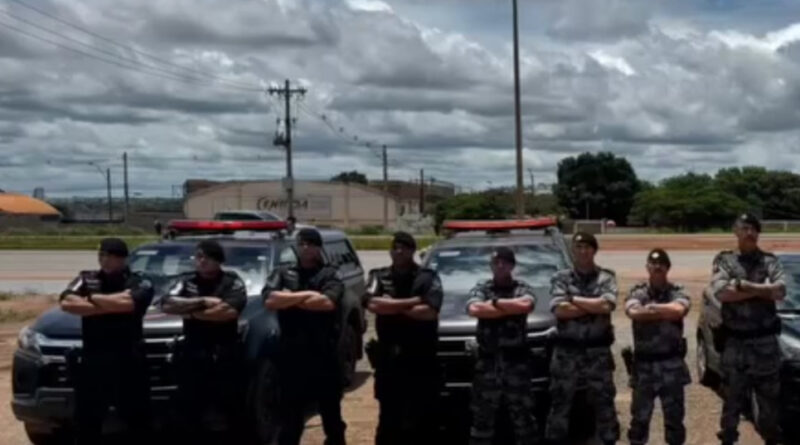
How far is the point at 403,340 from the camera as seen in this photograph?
7.73m

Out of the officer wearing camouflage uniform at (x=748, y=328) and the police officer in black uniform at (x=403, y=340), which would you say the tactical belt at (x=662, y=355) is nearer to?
the officer wearing camouflage uniform at (x=748, y=328)

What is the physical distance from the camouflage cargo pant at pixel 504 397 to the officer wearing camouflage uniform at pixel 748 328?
1437mm

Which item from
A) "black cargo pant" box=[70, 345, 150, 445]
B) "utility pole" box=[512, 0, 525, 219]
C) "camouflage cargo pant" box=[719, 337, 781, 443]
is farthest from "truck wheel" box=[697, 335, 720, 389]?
"utility pole" box=[512, 0, 525, 219]

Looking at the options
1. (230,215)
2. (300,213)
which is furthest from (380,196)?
(230,215)

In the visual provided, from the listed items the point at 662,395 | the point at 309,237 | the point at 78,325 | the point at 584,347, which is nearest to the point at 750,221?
the point at 662,395

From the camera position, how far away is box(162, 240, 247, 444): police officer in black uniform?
7.60 metres

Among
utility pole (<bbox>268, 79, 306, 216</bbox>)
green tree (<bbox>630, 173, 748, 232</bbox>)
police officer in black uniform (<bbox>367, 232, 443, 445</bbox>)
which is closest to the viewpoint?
police officer in black uniform (<bbox>367, 232, 443, 445</bbox>)

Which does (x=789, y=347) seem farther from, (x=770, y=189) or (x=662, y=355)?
(x=770, y=189)

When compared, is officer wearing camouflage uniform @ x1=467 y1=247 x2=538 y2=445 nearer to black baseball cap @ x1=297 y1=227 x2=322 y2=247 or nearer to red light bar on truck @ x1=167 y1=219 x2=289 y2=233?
black baseball cap @ x1=297 y1=227 x2=322 y2=247

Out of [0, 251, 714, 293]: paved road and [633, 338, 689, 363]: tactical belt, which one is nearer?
[633, 338, 689, 363]: tactical belt

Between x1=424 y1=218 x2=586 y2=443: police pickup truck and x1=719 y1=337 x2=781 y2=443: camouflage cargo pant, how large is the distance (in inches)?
50.3

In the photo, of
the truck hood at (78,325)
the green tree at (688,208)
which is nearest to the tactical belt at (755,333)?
the truck hood at (78,325)

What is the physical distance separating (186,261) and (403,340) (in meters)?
2.97

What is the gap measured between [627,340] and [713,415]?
486cm
